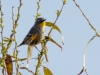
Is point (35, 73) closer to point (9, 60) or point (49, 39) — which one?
point (9, 60)

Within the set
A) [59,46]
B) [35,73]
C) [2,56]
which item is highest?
[59,46]

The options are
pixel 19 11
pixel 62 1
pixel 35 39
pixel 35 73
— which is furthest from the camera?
pixel 35 39

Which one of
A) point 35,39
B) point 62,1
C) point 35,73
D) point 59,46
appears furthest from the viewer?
Result: point 35,39

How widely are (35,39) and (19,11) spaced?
1018mm

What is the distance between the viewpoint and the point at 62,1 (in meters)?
3.11

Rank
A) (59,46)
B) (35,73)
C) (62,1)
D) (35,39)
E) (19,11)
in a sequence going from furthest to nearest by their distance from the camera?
(35,39)
(59,46)
(62,1)
(19,11)
(35,73)

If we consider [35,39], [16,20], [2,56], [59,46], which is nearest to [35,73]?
[2,56]

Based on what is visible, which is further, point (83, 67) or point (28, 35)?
point (28, 35)

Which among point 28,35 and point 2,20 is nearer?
point 2,20

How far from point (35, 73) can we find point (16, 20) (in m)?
0.49

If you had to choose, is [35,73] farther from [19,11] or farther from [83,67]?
A: [19,11]

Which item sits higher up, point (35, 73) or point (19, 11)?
point (19, 11)

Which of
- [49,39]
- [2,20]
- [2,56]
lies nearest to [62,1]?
[49,39]

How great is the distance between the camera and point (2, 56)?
2637 millimetres
